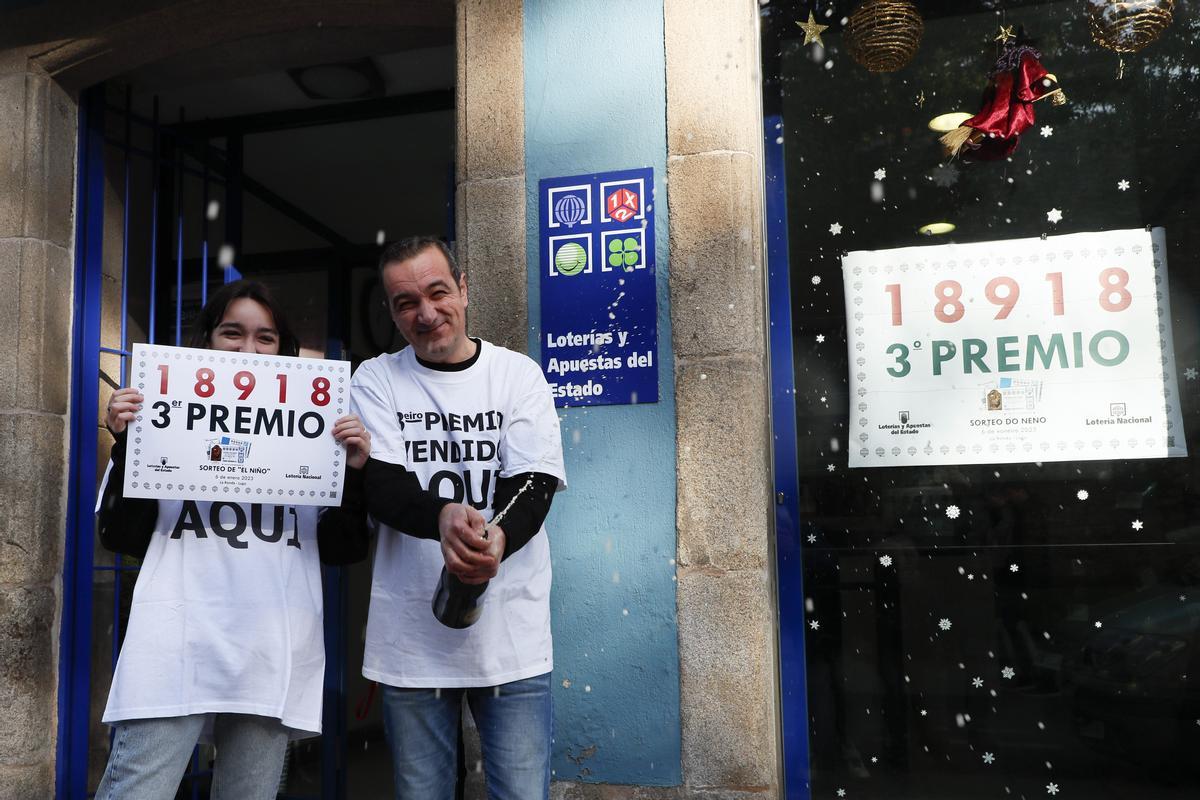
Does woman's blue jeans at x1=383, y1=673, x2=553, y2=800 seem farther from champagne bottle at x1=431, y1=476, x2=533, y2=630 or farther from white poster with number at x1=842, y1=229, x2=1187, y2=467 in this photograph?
white poster with number at x1=842, y1=229, x2=1187, y2=467

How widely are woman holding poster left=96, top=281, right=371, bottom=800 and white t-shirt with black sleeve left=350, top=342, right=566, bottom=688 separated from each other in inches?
5.2

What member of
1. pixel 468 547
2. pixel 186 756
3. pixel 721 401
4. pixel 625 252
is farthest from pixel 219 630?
pixel 625 252

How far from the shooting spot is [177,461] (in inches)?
101

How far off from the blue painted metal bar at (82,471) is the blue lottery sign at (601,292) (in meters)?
2.33

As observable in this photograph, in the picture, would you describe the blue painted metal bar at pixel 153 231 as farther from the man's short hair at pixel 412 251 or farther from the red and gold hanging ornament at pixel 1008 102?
the red and gold hanging ornament at pixel 1008 102

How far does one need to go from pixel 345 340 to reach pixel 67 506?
2314 millimetres

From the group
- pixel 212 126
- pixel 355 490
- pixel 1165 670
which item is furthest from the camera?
pixel 212 126

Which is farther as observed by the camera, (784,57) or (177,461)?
(784,57)

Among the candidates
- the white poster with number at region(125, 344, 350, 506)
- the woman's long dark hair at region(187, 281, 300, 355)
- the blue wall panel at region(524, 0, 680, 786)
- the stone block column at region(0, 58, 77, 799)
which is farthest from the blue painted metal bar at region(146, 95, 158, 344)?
the white poster with number at region(125, 344, 350, 506)

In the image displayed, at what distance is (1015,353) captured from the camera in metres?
3.69

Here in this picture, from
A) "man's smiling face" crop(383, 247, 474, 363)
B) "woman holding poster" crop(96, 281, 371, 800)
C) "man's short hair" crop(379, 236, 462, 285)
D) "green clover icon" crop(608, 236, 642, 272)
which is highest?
"green clover icon" crop(608, 236, 642, 272)

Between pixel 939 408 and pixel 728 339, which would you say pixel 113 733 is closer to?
pixel 728 339

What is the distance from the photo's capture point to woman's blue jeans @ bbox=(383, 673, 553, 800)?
2627 mm

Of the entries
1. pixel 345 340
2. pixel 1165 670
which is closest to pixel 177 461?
pixel 1165 670
